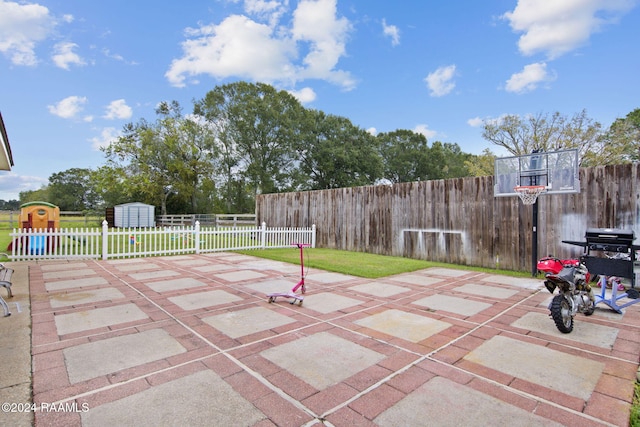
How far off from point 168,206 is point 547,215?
30153mm

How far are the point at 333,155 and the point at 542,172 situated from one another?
22.1 meters

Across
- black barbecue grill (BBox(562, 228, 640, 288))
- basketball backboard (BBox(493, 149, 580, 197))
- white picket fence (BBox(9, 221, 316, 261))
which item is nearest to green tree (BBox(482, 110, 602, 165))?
basketball backboard (BBox(493, 149, 580, 197))

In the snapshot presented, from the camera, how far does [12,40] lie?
24.8ft

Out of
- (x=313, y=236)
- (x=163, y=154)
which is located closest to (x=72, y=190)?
(x=163, y=154)

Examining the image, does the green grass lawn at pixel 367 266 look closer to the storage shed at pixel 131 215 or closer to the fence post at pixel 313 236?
the fence post at pixel 313 236

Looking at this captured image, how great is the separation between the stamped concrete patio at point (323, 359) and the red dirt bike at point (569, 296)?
6.3 inches

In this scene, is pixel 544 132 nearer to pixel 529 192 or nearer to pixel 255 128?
pixel 529 192

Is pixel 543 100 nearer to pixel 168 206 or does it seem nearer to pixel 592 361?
pixel 592 361

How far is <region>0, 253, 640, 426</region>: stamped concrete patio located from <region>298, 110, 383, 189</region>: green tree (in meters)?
24.2

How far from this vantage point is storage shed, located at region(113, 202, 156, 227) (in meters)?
23.2

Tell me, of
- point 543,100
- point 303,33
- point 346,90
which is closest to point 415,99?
point 346,90

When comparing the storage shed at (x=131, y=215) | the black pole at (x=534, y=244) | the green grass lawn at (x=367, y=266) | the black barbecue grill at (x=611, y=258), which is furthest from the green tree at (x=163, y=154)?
the black barbecue grill at (x=611, y=258)

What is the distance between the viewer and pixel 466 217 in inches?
304

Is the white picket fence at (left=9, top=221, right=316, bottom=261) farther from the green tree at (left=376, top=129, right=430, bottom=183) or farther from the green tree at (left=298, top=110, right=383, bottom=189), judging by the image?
the green tree at (left=376, top=129, right=430, bottom=183)
